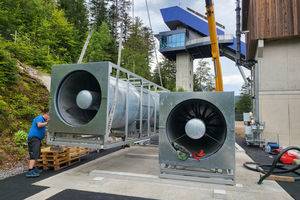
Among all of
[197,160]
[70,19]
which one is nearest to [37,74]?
[197,160]

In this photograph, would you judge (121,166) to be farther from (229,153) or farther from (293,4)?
(293,4)

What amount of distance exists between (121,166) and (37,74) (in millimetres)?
7720

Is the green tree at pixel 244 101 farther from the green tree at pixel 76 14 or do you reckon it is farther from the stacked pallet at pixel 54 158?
the stacked pallet at pixel 54 158

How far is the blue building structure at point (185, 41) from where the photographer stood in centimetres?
2942

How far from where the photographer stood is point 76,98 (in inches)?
203

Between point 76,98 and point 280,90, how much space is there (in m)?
11.3

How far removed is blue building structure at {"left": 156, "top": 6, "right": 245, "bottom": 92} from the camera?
29.4 meters

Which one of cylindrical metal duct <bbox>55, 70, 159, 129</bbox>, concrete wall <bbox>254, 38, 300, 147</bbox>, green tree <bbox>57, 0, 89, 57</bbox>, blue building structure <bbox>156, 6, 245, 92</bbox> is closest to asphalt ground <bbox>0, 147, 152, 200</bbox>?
cylindrical metal duct <bbox>55, 70, 159, 129</bbox>

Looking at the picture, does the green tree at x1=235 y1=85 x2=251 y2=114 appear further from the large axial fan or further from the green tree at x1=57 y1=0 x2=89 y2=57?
the large axial fan

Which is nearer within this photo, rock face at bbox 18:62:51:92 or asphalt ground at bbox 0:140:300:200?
asphalt ground at bbox 0:140:300:200

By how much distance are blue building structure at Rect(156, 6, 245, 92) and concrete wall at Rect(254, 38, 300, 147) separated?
1782 cm

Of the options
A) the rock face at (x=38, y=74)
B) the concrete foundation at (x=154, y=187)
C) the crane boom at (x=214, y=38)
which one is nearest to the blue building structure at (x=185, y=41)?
the crane boom at (x=214, y=38)

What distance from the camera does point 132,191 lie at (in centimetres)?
415

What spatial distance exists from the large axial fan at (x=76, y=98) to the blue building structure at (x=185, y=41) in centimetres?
2633
